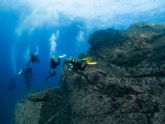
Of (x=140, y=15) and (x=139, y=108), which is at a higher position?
(x=140, y=15)

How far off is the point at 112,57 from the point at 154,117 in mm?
3398

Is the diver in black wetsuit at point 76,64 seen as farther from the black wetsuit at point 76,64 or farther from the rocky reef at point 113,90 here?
the rocky reef at point 113,90

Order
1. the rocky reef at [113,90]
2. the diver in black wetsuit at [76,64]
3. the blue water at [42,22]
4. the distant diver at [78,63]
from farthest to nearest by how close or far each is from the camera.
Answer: the blue water at [42,22] < the diver in black wetsuit at [76,64] < the distant diver at [78,63] < the rocky reef at [113,90]

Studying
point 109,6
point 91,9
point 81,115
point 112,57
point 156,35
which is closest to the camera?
point 81,115

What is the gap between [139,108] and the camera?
7.78 m

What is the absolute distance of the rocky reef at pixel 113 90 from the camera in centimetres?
786

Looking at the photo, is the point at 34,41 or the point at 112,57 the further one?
the point at 34,41

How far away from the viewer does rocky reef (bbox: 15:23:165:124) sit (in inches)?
309

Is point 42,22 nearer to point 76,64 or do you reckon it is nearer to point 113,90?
point 76,64

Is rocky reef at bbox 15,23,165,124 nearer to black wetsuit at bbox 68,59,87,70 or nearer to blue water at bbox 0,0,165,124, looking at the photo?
black wetsuit at bbox 68,59,87,70

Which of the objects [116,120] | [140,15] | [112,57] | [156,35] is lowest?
[116,120]

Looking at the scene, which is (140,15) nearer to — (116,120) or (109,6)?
(109,6)

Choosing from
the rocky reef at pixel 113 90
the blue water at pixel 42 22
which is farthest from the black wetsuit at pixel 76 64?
the blue water at pixel 42 22

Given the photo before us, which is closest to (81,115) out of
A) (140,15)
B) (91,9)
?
(91,9)
